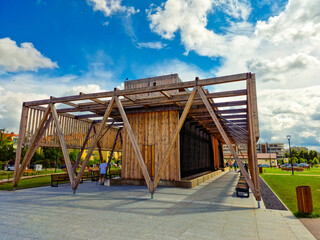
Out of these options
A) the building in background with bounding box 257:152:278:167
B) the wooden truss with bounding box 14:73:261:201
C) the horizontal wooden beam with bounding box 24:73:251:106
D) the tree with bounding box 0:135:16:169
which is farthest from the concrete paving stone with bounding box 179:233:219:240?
the building in background with bounding box 257:152:278:167

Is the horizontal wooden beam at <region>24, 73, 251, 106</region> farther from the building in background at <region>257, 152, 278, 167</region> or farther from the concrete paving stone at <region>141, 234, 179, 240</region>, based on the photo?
the building in background at <region>257, 152, 278, 167</region>

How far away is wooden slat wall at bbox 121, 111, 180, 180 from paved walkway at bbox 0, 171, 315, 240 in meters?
4.80

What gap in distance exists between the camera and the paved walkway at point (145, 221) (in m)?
4.59

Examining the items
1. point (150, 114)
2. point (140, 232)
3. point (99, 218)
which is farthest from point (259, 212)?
point (150, 114)

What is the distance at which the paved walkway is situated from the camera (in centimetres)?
459

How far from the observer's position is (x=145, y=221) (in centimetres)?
556

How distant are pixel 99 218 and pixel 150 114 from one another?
28.5ft

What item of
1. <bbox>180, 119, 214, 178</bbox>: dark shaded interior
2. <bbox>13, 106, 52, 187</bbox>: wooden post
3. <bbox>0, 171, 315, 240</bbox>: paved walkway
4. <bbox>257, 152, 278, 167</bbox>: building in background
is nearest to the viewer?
<bbox>0, 171, 315, 240</bbox>: paved walkway

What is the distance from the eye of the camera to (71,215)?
6.17 m

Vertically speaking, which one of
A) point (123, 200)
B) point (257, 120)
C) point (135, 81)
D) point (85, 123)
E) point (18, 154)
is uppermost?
point (135, 81)

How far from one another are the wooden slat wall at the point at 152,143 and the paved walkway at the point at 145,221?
4795mm

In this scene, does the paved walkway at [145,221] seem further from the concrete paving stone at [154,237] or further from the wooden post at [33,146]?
the wooden post at [33,146]

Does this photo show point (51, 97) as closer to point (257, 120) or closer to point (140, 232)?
point (140, 232)

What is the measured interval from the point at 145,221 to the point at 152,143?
7963 mm
